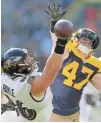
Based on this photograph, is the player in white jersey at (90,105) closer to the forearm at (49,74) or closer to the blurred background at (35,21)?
the forearm at (49,74)

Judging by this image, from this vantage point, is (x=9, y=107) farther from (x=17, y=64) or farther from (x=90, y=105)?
(x=90, y=105)

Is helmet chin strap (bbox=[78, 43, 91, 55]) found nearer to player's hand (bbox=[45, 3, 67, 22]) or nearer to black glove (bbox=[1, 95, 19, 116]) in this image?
player's hand (bbox=[45, 3, 67, 22])

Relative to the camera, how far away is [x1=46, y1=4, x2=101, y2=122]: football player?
3.59m

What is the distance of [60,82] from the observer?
3684 millimetres

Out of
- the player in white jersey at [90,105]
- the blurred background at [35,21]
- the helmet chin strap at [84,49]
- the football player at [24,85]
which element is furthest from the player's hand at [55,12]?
the blurred background at [35,21]

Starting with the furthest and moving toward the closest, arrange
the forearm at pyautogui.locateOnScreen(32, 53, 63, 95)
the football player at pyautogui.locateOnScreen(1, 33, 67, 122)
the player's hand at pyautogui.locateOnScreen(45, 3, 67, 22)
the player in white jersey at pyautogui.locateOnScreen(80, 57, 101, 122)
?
the player in white jersey at pyautogui.locateOnScreen(80, 57, 101, 122)
the player's hand at pyautogui.locateOnScreen(45, 3, 67, 22)
the football player at pyautogui.locateOnScreen(1, 33, 67, 122)
the forearm at pyautogui.locateOnScreen(32, 53, 63, 95)

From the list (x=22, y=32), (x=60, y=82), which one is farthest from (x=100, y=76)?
(x=22, y=32)

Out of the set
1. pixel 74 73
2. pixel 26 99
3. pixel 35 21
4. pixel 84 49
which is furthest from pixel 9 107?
pixel 35 21

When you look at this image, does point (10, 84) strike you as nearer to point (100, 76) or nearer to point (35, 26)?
point (100, 76)

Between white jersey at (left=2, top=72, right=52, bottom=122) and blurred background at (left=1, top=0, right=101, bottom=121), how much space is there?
3111 mm

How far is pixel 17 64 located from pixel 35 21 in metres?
4.08

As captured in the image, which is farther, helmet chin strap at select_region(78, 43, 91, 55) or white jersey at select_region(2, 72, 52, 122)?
helmet chin strap at select_region(78, 43, 91, 55)

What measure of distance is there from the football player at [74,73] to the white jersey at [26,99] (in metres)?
0.30

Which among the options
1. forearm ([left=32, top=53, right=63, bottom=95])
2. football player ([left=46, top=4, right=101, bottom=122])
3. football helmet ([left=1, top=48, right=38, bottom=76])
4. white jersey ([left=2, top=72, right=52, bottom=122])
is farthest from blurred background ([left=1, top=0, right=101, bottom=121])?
forearm ([left=32, top=53, right=63, bottom=95])
